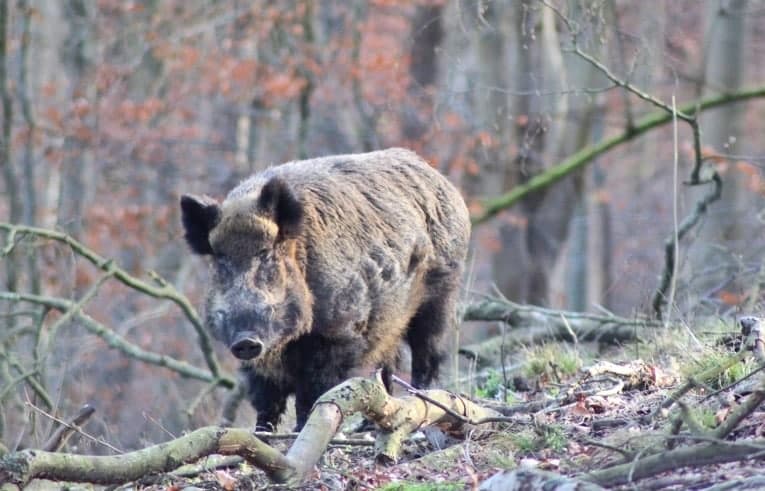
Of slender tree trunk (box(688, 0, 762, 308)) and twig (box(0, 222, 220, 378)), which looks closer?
twig (box(0, 222, 220, 378))

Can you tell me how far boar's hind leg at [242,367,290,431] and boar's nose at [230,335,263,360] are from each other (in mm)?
706

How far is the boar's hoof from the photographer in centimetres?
668

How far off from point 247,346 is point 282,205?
3.06 ft

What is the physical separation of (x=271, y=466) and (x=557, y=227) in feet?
49.9

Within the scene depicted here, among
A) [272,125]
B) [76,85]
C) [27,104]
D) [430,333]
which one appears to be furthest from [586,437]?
[272,125]

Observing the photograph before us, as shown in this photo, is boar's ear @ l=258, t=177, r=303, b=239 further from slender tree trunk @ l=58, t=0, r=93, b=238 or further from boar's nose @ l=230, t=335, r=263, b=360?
slender tree trunk @ l=58, t=0, r=93, b=238

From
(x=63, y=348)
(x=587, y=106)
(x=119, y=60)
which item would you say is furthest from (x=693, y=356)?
(x=119, y=60)

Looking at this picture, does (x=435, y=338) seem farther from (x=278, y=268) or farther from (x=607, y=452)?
A: (x=607, y=452)

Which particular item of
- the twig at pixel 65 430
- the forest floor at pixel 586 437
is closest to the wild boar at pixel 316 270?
the forest floor at pixel 586 437

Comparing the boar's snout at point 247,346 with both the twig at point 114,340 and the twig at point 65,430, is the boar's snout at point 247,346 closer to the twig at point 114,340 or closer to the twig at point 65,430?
the twig at point 65,430

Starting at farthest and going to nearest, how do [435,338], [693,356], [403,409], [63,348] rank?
[63,348], [435,338], [693,356], [403,409]

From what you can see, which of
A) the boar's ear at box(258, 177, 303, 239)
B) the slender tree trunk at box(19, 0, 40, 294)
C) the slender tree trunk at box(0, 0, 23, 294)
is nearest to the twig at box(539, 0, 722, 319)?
the boar's ear at box(258, 177, 303, 239)

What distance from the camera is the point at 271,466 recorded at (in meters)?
4.88

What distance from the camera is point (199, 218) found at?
725 cm
